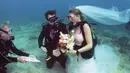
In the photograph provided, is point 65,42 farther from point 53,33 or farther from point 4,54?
point 4,54

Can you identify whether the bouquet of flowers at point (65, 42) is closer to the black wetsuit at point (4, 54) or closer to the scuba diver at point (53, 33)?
the scuba diver at point (53, 33)

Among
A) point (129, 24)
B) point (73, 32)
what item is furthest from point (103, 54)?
point (129, 24)

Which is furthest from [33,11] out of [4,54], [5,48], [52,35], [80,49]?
[80,49]

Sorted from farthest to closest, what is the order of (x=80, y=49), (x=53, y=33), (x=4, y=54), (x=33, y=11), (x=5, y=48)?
(x=33, y=11) → (x=53, y=33) → (x=5, y=48) → (x=4, y=54) → (x=80, y=49)

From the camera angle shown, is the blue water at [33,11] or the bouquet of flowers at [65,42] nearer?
the bouquet of flowers at [65,42]

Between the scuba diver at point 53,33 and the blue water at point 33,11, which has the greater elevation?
the scuba diver at point 53,33

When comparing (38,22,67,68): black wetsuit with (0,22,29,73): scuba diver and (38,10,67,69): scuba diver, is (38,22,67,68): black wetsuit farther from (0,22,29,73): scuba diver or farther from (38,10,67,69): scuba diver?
(0,22,29,73): scuba diver

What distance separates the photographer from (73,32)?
533cm

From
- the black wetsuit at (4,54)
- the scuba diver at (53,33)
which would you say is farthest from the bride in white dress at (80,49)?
the black wetsuit at (4,54)

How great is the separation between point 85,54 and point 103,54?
134 cm

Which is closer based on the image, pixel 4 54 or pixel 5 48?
pixel 4 54

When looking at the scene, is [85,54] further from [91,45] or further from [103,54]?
[103,54]

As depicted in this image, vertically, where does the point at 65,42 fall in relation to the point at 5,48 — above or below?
above

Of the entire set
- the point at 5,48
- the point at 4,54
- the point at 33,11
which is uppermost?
the point at 5,48
